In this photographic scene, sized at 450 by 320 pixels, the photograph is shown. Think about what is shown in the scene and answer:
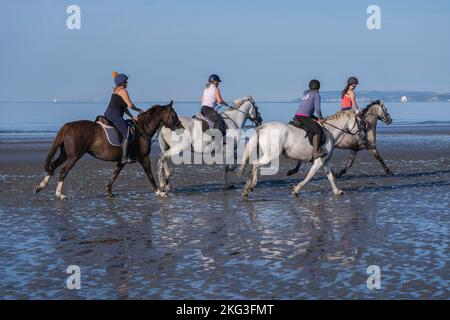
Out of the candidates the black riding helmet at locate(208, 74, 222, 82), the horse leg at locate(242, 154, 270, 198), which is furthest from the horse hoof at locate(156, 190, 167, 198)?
the black riding helmet at locate(208, 74, 222, 82)

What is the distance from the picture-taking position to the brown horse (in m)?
15.9

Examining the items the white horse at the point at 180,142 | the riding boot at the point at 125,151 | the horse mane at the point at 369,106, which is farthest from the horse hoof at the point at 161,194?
the horse mane at the point at 369,106

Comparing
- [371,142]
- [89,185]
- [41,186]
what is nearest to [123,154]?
[41,186]

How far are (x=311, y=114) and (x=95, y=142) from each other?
4.83m

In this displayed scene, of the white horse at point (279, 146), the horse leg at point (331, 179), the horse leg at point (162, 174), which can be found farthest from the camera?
the horse leg at point (162, 174)

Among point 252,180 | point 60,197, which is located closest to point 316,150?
point 252,180

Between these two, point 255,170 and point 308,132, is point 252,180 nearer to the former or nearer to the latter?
point 255,170

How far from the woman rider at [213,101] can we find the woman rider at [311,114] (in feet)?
8.05

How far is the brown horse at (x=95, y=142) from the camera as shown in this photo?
15852 mm

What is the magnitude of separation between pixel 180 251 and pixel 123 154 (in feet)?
20.6

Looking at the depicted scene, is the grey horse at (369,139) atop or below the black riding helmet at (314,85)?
below

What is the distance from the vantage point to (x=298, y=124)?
16.5m

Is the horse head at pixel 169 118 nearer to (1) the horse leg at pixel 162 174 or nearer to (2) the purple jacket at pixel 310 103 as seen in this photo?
(1) the horse leg at pixel 162 174
